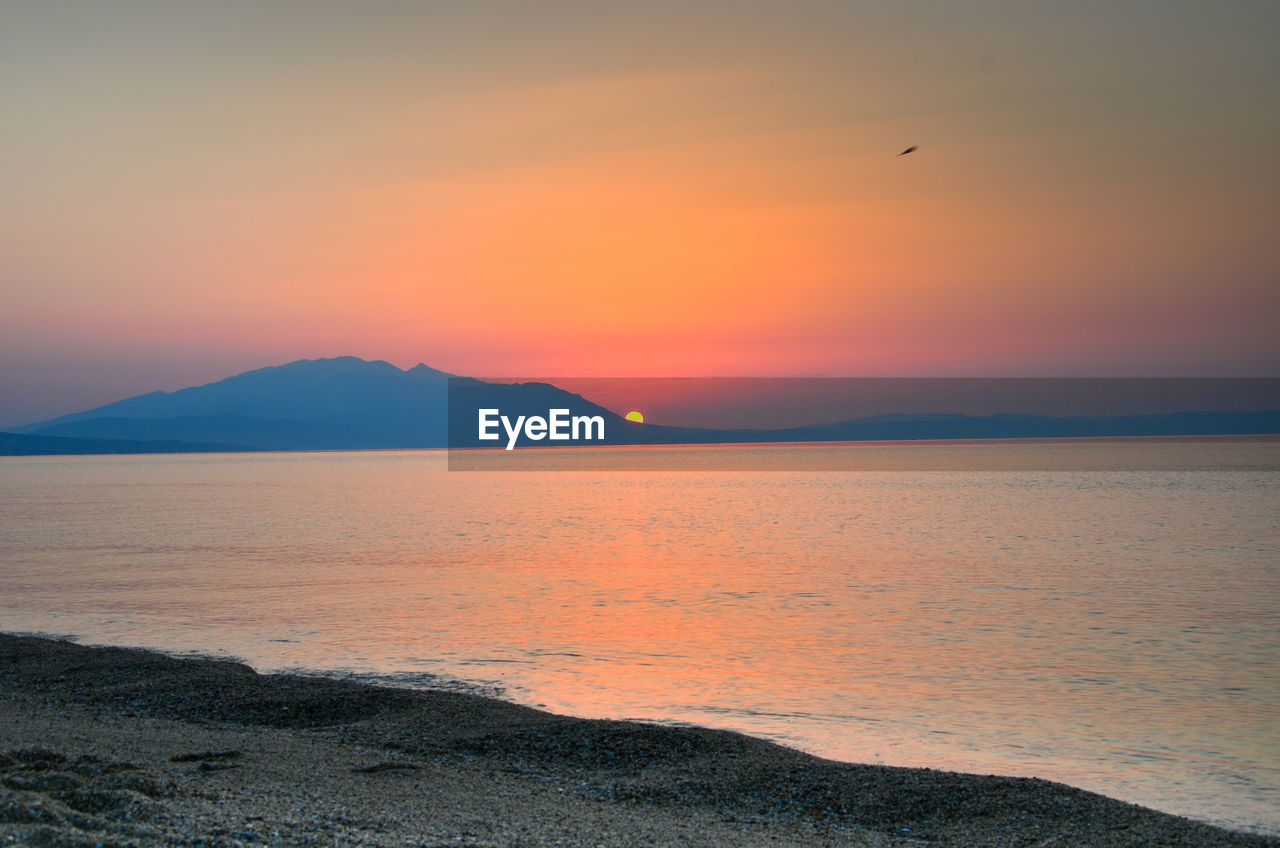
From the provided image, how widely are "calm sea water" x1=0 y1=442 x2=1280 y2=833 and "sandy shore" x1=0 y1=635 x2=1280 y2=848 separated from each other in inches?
73.1

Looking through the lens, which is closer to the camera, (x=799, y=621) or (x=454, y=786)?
(x=454, y=786)

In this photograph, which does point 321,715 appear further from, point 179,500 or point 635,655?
point 179,500

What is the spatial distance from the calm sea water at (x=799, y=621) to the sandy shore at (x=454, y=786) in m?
1.86

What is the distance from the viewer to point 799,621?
22984mm

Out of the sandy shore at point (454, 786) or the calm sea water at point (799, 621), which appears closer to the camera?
the sandy shore at point (454, 786)

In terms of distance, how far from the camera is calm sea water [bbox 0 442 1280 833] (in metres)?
13.3

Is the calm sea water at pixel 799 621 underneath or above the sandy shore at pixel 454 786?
underneath

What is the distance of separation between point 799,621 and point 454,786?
14334mm

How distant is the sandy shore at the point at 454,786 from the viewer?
7773 mm

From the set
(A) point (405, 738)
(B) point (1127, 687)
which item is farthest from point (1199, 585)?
(A) point (405, 738)

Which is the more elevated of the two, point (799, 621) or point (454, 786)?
point (454, 786)

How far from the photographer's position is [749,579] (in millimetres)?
31094

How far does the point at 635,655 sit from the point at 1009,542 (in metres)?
29.9

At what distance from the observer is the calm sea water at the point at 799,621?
13336 mm
